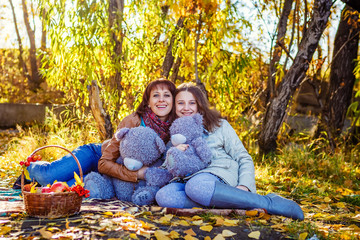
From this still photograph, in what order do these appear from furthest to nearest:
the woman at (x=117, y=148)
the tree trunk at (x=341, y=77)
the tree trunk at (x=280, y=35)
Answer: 1. the tree trunk at (x=341, y=77)
2. the tree trunk at (x=280, y=35)
3. the woman at (x=117, y=148)

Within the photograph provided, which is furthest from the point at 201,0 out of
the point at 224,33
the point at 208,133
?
the point at 208,133

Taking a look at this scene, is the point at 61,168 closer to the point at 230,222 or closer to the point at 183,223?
the point at 183,223

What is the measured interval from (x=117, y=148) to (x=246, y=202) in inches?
46.8

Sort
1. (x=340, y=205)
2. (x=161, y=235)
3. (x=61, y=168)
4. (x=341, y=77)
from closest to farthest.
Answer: (x=161, y=235)
(x=61, y=168)
(x=340, y=205)
(x=341, y=77)

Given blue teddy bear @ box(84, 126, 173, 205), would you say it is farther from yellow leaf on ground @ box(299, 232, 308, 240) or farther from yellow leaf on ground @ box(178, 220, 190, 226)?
yellow leaf on ground @ box(299, 232, 308, 240)

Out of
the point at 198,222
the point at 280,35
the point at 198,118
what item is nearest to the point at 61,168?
the point at 198,118

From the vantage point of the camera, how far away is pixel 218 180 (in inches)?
112

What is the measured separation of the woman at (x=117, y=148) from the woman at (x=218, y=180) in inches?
5.0

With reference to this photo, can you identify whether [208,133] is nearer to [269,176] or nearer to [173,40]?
[269,176]

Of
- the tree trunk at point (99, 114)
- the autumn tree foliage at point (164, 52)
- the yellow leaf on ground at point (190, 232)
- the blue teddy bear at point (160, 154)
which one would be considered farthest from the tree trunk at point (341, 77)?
the yellow leaf on ground at point (190, 232)

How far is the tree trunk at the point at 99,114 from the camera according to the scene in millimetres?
5055

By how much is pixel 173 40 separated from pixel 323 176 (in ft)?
8.99

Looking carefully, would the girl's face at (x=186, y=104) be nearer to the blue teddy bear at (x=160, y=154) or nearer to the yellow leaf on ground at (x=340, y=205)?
the blue teddy bear at (x=160, y=154)

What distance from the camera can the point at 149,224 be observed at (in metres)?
2.26
